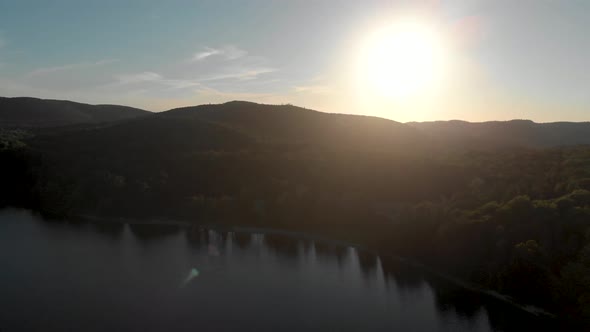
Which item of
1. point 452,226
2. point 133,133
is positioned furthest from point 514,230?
point 133,133

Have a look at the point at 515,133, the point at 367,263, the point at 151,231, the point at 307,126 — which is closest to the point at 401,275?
the point at 367,263

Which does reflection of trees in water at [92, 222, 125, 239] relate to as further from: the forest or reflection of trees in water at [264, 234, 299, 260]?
reflection of trees in water at [264, 234, 299, 260]

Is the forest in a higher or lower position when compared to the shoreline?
higher

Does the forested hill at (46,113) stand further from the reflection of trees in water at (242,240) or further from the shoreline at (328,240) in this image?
the reflection of trees in water at (242,240)

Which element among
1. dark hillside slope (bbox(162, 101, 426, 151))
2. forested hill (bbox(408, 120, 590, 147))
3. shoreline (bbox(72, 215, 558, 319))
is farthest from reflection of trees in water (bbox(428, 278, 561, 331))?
forested hill (bbox(408, 120, 590, 147))

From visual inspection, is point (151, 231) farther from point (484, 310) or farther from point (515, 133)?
point (515, 133)

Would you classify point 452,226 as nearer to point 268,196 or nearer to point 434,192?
point 434,192
